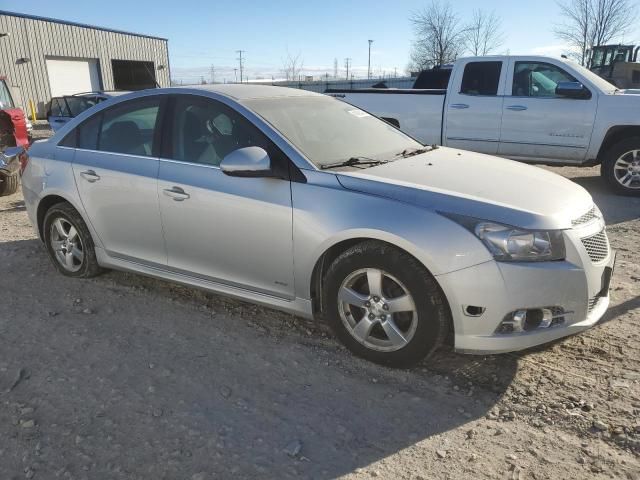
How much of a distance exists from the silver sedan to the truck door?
450 cm

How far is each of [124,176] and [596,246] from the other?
3243 millimetres

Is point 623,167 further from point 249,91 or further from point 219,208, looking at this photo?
point 219,208

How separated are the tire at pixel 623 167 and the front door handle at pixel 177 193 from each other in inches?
257

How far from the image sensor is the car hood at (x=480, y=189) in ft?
9.29

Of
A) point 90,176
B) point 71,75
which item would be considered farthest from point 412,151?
point 71,75

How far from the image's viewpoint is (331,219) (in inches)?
122

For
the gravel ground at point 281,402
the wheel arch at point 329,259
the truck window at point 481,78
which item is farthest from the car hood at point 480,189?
the truck window at point 481,78

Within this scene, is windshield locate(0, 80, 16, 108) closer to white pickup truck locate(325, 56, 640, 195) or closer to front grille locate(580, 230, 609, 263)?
white pickup truck locate(325, 56, 640, 195)

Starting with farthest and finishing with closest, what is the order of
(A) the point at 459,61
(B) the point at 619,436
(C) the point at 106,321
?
(A) the point at 459,61, (C) the point at 106,321, (B) the point at 619,436

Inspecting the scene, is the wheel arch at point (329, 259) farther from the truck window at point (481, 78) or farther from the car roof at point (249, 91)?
the truck window at point (481, 78)

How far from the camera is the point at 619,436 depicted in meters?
2.55

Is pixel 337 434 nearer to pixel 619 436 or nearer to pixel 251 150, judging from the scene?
pixel 619 436

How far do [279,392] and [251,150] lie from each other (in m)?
Result: 1.46

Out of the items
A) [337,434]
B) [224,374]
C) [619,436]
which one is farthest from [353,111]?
[619,436]
